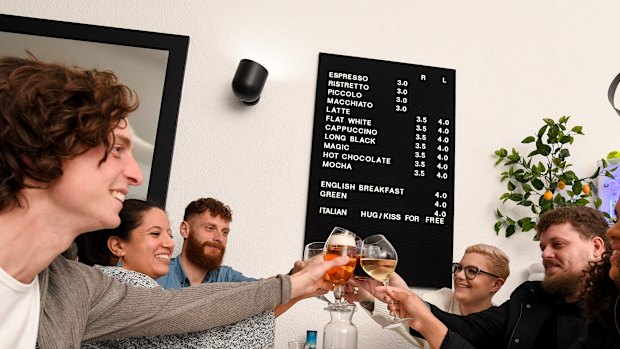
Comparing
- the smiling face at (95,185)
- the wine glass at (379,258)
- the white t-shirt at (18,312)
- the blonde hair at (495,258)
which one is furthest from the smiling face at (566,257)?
the white t-shirt at (18,312)

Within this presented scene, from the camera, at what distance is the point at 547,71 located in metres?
3.13

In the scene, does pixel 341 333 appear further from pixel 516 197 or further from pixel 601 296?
pixel 516 197

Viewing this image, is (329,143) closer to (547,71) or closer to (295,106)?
(295,106)

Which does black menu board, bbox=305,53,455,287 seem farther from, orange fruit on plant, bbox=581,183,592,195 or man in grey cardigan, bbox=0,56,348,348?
man in grey cardigan, bbox=0,56,348,348

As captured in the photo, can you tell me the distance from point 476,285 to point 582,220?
55 cm

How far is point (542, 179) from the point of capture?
9.53ft

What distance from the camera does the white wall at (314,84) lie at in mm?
2700

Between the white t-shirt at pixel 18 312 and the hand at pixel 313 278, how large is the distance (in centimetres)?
57

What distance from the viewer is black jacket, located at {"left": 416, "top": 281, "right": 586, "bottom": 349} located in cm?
198

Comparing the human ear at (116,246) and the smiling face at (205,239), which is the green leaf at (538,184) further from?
the human ear at (116,246)

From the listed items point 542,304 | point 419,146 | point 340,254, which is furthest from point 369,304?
point 419,146

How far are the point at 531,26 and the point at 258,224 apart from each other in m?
1.93

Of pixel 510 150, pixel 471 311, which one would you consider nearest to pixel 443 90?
pixel 510 150

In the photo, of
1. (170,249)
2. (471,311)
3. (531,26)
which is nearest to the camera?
(170,249)
